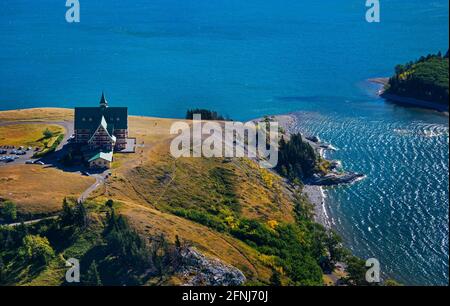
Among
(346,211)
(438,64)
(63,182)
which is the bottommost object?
(346,211)

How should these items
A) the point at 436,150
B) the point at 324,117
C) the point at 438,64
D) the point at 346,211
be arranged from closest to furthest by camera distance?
the point at 346,211 < the point at 436,150 < the point at 324,117 < the point at 438,64

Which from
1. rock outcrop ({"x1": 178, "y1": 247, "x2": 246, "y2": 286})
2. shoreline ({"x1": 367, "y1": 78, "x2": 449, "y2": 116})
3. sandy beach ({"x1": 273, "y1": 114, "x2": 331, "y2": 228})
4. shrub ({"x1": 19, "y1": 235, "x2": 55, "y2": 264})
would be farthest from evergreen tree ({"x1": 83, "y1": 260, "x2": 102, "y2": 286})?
shoreline ({"x1": 367, "y1": 78, "x2": 449, "y2": 116})

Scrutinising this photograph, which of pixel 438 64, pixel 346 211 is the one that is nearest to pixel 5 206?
pixel 346 211

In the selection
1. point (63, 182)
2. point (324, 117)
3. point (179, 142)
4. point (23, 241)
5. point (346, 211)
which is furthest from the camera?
point (324, 117)

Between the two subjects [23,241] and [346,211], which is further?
[346,211]

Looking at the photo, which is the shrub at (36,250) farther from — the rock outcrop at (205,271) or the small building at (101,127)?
the small building at (101,127)

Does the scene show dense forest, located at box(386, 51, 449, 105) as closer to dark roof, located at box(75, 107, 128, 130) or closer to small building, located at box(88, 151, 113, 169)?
dark roof, located at box(75, 107, 128, 130)

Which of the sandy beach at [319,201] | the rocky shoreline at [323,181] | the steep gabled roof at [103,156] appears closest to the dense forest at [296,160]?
the rocky shoreline at [323,181]

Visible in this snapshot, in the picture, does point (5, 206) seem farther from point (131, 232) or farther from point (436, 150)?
point (436, 150)
